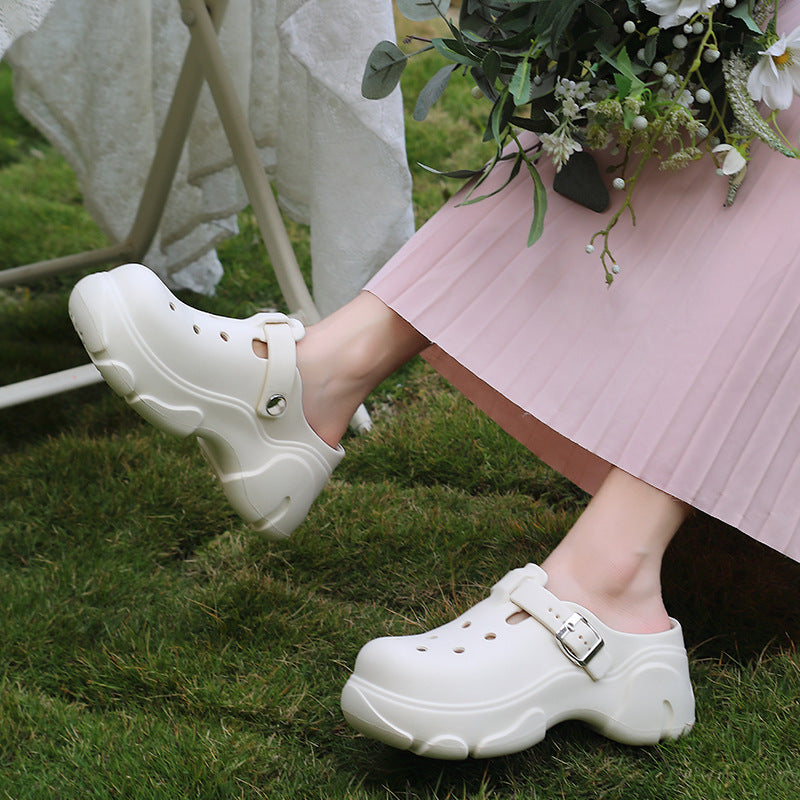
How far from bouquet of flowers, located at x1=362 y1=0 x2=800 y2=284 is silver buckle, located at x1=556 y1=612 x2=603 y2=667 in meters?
0.32

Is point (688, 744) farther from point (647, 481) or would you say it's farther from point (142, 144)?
point (142, 144)

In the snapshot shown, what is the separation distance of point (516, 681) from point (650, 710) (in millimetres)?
142

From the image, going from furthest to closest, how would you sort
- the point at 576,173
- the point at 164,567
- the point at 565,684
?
the point at 164,567 < the point at 576,173 < the point at 565,684

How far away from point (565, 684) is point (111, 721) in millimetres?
453

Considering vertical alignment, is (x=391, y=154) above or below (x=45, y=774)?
above

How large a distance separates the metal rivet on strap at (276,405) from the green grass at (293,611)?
28 cm

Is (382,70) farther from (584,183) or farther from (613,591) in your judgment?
(613,591)

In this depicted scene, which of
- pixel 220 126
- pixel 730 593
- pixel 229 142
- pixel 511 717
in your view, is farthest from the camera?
pixel 220 126

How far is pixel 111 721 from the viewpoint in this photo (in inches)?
38.9

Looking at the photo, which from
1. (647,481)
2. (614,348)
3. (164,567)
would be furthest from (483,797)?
(164,567)

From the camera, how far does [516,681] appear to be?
85 centimetres

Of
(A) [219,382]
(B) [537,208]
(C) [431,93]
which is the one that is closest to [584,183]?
(B) [537,208]

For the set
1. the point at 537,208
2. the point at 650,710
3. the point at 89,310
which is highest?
the point at 537,208

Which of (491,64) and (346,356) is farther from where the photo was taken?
(346,356)
